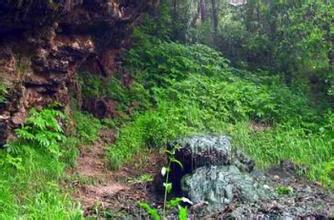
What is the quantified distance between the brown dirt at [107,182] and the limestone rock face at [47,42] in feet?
4.12

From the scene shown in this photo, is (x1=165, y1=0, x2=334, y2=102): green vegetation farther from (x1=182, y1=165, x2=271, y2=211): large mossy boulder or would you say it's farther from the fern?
the fern

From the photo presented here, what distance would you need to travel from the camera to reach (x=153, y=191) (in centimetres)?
866

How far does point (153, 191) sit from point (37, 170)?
6.40 ft

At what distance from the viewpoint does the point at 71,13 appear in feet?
32.5

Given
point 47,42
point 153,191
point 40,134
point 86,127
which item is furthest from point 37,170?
point 86,127

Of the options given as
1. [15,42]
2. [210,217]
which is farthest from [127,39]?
[210,217]

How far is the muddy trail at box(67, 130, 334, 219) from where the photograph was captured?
724cm

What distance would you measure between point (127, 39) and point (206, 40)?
11.7ft

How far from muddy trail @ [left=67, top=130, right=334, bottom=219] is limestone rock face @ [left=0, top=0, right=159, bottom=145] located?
139cm

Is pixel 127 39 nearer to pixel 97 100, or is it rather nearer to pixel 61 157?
pixel 97 100

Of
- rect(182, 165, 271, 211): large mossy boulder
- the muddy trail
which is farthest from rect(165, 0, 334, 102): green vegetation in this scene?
rect(182, 165, 271, 211): large mossy boulder

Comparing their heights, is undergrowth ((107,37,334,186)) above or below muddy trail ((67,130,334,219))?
above

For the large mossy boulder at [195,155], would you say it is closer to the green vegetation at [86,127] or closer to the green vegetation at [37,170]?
the green vegetation at [37,170]

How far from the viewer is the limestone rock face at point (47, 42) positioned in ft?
27.5
